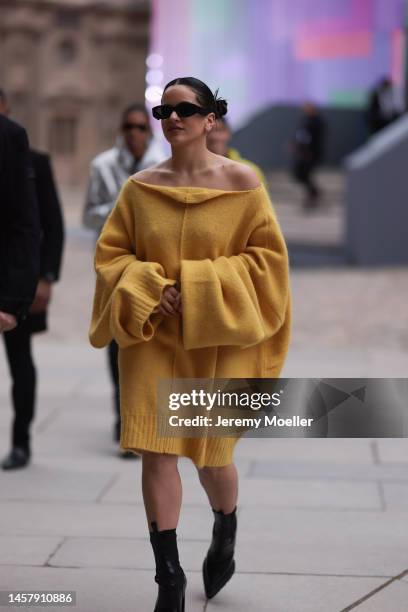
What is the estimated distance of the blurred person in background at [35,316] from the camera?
596cm

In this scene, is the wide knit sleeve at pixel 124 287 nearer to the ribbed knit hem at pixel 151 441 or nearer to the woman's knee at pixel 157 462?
the ribbed knit hem at pixel 151 441

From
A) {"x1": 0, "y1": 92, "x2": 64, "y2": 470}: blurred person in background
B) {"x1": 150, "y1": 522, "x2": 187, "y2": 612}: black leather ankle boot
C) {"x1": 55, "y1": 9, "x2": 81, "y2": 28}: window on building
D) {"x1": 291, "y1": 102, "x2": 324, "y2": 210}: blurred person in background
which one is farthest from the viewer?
{"x1": 55, "y1": 9, "x2": 81, "y2": 28}: window on building

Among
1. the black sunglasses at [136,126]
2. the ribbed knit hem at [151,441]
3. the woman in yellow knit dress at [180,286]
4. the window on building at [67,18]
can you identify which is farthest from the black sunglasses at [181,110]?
the window on building at [67,18]

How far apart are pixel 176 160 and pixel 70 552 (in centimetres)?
161

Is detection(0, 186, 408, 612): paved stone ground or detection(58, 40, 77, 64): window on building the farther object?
detection(58, 40, 77, 64): window on building

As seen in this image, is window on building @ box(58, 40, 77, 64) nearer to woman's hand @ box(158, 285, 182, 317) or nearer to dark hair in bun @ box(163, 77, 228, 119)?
dark hair in bun @ box(163, 77, 228, 119)

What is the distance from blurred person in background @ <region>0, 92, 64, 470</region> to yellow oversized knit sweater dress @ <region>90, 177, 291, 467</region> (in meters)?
2.23

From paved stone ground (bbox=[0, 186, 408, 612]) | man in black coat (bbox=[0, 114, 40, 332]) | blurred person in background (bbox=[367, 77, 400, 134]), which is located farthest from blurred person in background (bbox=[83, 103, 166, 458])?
blurred person in background (bbox=[367, 77, 400, 134])

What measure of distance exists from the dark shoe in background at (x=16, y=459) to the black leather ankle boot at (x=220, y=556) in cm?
223

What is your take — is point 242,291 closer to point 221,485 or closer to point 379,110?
point 221,485

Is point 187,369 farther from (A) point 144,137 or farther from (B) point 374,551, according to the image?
(A) point 144,137

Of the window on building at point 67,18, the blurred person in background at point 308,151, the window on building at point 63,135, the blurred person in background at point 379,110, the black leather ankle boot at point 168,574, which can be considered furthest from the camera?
the window on building at point 63,135

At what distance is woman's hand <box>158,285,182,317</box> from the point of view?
3588mm

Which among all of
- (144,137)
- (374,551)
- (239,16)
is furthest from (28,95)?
(374,551)
